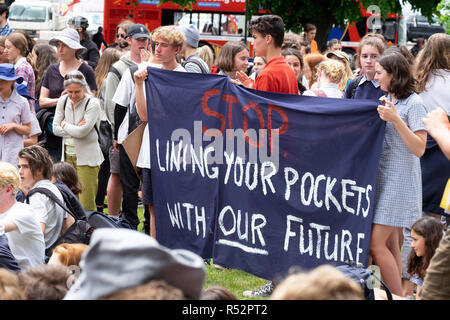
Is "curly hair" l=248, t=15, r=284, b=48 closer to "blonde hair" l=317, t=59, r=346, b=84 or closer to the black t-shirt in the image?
"blonde hair" l=317, t=59, r=346, b=84

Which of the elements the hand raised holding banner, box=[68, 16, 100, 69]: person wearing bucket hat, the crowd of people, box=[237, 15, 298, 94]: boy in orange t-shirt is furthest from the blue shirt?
box=[68, 16, 100, 69]: person wearing bucket hat

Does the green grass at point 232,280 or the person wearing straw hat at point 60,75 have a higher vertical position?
the person wearing straw hat at point 60,75

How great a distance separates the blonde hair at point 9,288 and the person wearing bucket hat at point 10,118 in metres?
5.24

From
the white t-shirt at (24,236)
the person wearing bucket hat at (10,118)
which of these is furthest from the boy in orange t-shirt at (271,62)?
the person wearing bucket hat at (10,118)

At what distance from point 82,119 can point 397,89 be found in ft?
12.7

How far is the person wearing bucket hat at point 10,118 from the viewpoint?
8.12m

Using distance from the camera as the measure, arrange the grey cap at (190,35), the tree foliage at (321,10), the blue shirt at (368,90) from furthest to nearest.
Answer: the tree foliage at (321,10), the grey cap at (190,35), the blue shirt at (368,90)

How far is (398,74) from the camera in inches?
229

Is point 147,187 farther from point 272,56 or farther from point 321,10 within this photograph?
point 321,10

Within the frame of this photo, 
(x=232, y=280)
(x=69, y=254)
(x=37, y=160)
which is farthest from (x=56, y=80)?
(x=69, y=254)

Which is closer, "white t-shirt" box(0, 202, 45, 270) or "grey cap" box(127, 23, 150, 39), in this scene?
"white t-shirt" box(0, 202, 45, 270)

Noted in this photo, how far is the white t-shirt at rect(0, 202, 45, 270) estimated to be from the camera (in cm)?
567

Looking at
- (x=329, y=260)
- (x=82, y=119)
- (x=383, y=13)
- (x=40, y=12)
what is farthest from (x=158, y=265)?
(x=40, y=12)

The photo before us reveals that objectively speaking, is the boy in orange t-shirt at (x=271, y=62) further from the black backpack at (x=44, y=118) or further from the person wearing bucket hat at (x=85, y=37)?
the person wearing bucket hat at (x=85, y=37)
